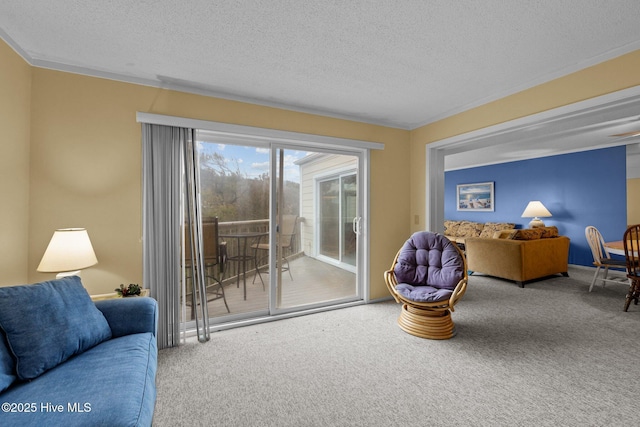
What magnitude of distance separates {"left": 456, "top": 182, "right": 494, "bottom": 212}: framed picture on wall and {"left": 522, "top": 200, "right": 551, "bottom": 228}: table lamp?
4.02 feet

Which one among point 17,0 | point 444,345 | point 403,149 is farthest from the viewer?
point 403,149

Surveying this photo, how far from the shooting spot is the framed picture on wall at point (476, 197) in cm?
773

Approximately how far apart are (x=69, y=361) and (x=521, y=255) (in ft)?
18.4

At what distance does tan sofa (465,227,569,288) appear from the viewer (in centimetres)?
471

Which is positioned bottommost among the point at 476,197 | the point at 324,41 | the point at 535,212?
the point at 535,212

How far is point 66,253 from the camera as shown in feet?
6.57

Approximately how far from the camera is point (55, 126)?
232cm

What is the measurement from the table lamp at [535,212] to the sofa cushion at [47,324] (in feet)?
25.0

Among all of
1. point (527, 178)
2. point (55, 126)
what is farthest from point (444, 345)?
point (527, 178)

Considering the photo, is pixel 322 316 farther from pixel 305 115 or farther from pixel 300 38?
pixel 300 38

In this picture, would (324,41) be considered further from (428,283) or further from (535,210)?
(535,210)

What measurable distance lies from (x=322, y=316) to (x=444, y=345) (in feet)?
4.42

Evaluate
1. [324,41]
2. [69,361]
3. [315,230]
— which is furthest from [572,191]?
[69,361]

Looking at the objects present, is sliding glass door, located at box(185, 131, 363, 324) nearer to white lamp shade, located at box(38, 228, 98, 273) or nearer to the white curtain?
the white curtain
